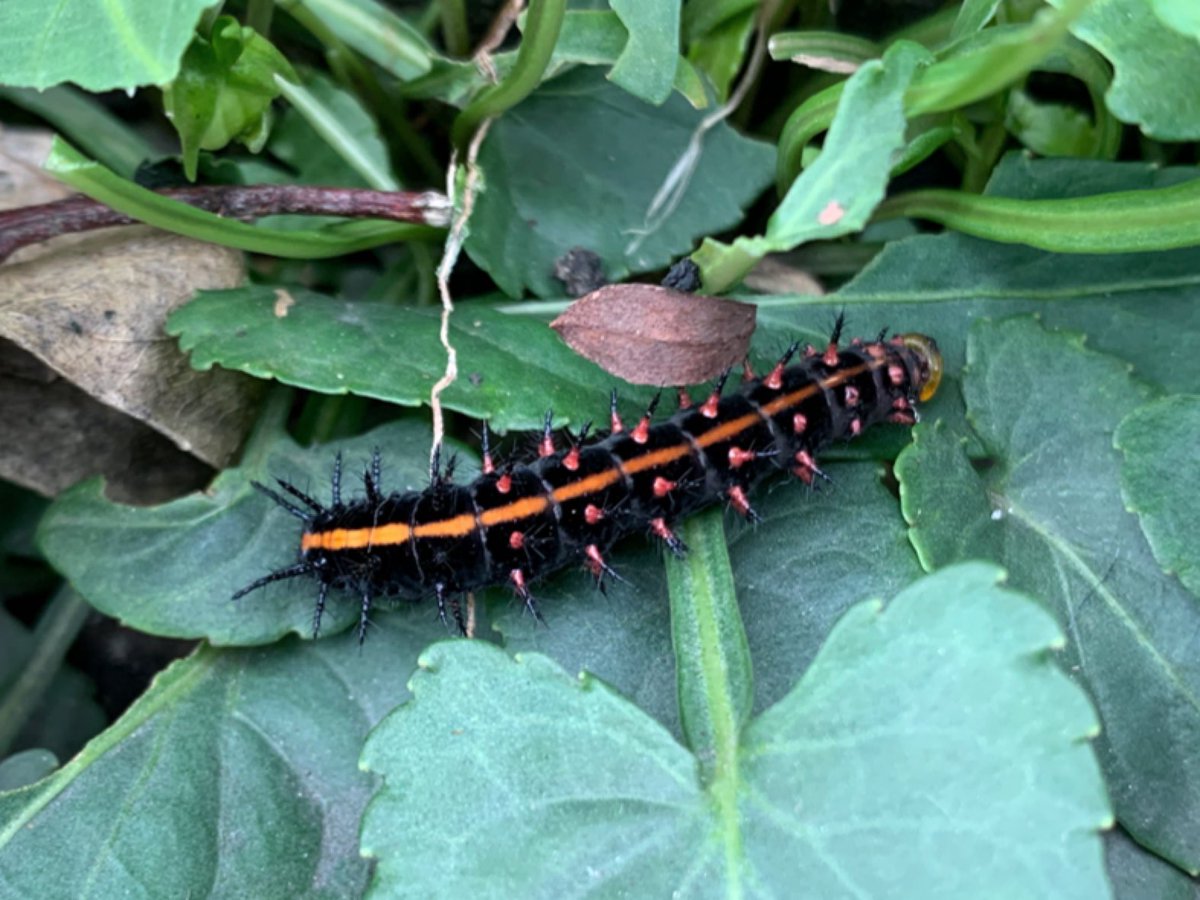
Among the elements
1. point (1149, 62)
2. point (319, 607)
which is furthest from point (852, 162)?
point (319, 607)

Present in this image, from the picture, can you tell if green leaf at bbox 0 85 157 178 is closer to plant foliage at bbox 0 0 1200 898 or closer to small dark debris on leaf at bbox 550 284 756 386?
plant foliage at bbox 0 0 1200 898

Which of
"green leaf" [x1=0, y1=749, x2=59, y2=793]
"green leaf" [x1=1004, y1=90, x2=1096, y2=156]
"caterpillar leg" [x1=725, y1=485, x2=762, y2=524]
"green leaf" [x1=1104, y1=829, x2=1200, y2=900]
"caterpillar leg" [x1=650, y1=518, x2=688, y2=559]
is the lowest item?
"green leaf" [x1=0, y1=749, x2=59, y2=793]

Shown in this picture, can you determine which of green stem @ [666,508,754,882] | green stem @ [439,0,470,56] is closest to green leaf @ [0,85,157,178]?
green stem @ [439,0,470,56]

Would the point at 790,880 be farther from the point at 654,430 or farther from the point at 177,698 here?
the point at 177,698

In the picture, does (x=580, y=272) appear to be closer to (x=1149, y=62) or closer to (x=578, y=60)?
(x=578, y=60)

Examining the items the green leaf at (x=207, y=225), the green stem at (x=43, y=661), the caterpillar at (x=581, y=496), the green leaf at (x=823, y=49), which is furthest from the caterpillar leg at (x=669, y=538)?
the green stem at (x=43, y=661)

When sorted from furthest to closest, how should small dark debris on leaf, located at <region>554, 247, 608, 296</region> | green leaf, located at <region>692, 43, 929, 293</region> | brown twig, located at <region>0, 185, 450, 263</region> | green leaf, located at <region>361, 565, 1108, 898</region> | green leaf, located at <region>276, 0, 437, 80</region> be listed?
green leaf, located at <region>276, 0, 437, 80</region> → small dark debris on leaf, located at <region>554, 247, 608, 296</region> → brown twig, located at <region>0, 185, 450, 263</region> → green leaf, located at <region>692, 43, 929, 293</region> → green leaf, located at <region>361, 565, 1108, 898</region>
